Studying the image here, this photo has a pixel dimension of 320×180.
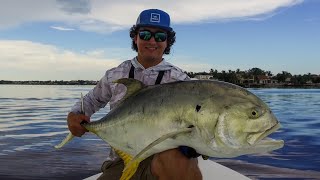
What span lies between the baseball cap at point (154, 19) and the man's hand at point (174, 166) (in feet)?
4.71

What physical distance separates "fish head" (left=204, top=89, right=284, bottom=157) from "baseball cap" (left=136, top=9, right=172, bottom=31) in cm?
176

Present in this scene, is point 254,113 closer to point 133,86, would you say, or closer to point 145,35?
point 133,86

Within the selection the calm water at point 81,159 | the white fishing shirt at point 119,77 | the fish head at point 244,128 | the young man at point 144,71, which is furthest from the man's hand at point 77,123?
the calm water at point 81,159

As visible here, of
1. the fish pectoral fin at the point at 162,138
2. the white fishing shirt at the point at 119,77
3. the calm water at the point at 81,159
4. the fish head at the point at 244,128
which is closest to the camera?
the fish head at the point at 244,128

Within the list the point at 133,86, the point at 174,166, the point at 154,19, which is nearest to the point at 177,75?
the point at 154,19

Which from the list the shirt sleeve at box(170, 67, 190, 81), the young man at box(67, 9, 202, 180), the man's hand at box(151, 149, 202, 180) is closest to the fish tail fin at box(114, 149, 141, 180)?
the man's hand at box(151, 149, 202, 180)

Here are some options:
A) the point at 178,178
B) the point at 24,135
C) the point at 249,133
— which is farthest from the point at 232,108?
the point at 24,135

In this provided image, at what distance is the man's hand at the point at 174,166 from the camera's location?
3.39m

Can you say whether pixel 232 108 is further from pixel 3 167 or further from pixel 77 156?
pixel 77 156

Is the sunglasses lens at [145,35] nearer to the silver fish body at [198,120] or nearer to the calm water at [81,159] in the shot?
the silver fish body at [198,120]

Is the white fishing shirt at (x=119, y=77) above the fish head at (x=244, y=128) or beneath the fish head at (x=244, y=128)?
above

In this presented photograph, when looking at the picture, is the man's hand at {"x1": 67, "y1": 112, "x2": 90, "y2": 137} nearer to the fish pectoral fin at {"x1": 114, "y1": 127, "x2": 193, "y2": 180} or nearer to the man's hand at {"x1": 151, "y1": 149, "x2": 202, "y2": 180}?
the fish pectoral fin at {"x1": 114, "y1": 127, "x2": 193, "y2": 180}

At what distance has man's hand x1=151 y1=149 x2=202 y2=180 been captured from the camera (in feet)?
11.1

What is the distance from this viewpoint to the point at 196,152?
10.3 feet
